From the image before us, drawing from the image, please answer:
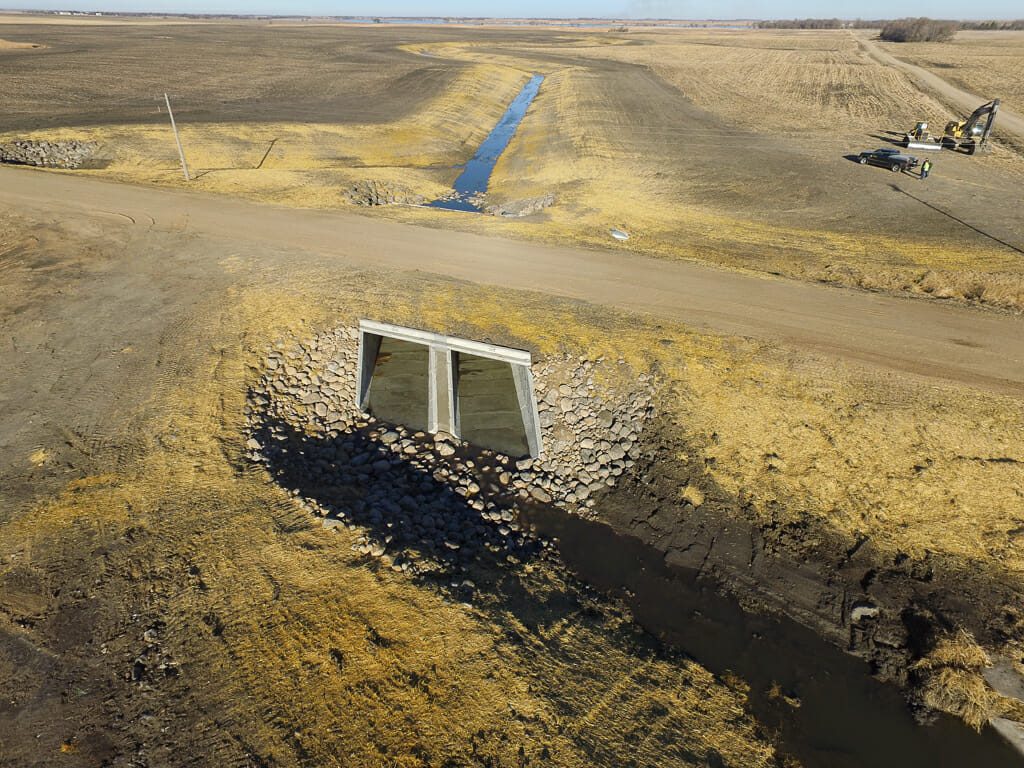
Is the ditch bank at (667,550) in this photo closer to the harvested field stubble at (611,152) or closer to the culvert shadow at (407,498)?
the culvert shadow at (407,498)

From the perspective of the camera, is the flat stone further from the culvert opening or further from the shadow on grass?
the shadow on grass

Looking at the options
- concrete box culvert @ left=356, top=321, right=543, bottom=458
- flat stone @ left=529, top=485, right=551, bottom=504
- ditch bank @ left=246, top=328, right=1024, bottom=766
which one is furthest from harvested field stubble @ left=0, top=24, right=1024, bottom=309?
flat stone @ left=529, top=485, right=551, bottom=504

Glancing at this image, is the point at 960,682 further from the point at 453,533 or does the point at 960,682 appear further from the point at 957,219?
the point at 957,219

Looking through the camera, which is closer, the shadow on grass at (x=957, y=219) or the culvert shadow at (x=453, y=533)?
the culvert shadow at (x=453, y=533)

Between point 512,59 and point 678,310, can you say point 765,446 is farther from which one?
point 512,59

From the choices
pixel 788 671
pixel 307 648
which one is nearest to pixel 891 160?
pixel 788 671

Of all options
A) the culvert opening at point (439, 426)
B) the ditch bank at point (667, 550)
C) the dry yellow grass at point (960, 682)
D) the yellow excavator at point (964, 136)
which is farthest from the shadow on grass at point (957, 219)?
the dry yellow grass at point (960, 682)

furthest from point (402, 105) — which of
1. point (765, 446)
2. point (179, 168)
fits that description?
point (765, 446)
